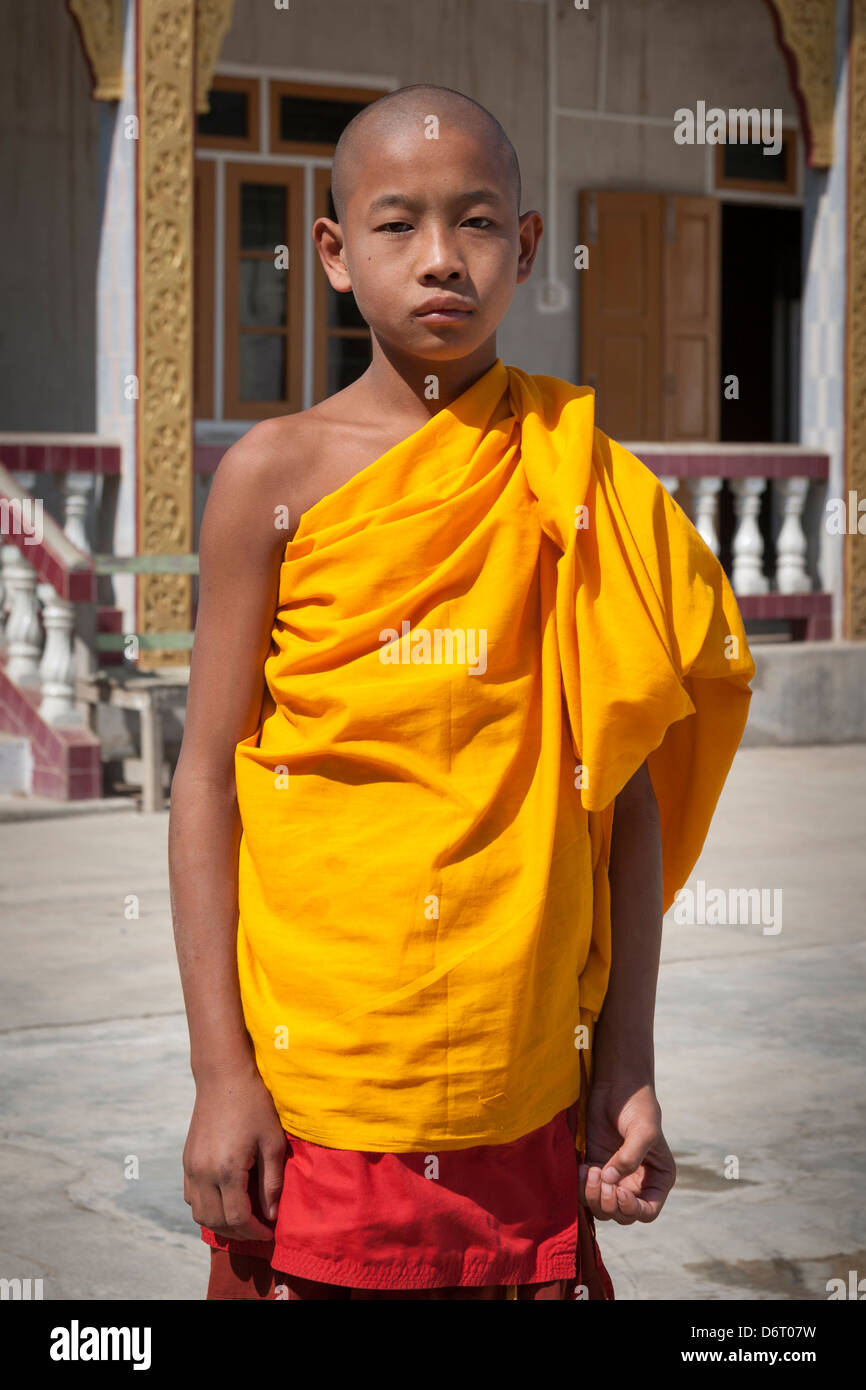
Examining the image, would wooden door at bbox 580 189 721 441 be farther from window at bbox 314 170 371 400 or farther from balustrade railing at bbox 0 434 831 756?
window at bbox 314 170 371 400

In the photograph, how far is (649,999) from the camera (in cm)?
186

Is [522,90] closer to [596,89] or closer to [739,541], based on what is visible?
[596,89]

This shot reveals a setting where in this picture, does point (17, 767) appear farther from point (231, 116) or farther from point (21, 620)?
point (231, 116)

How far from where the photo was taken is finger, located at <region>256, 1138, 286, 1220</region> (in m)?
1.72

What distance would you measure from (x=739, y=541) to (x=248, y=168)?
3701 millimetres

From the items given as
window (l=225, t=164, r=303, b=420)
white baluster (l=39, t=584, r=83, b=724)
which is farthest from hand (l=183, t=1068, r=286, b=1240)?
window (l=225, t=164, r=303, b=420)

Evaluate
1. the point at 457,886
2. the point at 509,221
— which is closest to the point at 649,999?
the point at 457,886

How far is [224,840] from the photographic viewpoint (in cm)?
177

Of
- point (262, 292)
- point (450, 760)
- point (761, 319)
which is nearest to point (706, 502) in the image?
point (262, 292)

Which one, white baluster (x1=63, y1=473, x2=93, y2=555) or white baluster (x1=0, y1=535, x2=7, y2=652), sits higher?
white baluster (x1=63, y1=473, x2=93, y2=555)

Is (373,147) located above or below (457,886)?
above

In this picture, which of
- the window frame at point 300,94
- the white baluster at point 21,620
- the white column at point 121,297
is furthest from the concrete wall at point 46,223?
the white baluster at point 21,620

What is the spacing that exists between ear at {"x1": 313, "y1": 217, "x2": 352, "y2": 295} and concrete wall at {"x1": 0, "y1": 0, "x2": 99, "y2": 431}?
9345mm

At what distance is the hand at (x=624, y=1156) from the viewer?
5.90 feet
